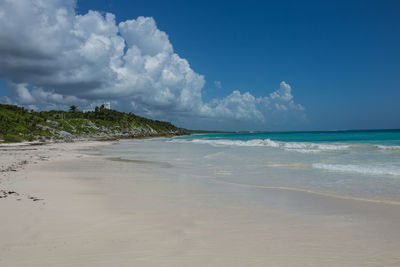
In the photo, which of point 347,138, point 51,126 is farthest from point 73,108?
point 347,138

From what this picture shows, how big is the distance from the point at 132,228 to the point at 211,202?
9.64 feet

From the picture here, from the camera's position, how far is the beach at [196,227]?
13.3ft

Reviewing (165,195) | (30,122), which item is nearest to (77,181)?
(165,195)

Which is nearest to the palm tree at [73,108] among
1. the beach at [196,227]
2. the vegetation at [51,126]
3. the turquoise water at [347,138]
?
the vegetation at [51,126]

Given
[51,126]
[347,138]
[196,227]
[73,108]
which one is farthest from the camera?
[73,108]

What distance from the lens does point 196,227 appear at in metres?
5.42

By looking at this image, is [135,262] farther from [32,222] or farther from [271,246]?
[32,222]

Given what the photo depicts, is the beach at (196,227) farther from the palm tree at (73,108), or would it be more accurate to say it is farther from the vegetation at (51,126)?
the palm tree at (73,108)

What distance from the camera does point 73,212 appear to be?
21.1 ft

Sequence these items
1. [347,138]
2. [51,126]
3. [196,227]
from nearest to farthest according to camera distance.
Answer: [196,227]
[347,138]
[51,126]

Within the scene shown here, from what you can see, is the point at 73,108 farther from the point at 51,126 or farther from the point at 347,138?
the point at 347,138

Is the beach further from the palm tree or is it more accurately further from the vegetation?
the palm tree

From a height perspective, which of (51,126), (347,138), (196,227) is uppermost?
(51,126)

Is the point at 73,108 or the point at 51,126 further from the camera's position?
the point at 73,108
